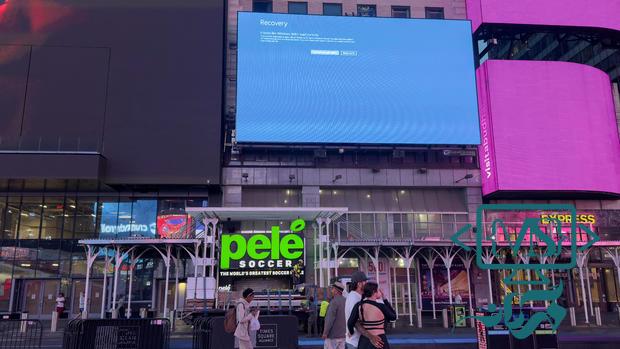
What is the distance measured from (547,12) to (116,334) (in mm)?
32714

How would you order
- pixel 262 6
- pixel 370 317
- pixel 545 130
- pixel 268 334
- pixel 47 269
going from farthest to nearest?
pixel 262 6 < pixel 545 130 < pixel 47 269 < pixel 268 334 < pixel 370 317

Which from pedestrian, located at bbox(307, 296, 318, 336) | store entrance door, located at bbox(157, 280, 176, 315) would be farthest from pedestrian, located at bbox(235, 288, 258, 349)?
store entrance door, located at bbox(157, 280, 176, 315)

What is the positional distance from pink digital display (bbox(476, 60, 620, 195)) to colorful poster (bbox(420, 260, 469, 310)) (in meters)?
5.17

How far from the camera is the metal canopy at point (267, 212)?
22.6 m

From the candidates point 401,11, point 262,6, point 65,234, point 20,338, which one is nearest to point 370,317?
point 20,338

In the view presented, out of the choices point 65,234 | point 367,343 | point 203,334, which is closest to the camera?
point 367,343

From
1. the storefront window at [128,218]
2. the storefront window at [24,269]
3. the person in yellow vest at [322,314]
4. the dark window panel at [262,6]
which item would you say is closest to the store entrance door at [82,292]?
the storefront window at [24,269]

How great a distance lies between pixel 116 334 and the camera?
11906 millimetres

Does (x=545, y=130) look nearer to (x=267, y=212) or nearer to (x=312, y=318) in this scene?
(x=267, y=212)

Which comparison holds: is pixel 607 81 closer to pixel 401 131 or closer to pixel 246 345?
pixel 401 131

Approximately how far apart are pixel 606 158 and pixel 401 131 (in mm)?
12805

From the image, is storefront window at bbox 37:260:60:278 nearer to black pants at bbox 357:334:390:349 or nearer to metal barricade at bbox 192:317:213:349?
metal barricade at bbox 192:317:213:349

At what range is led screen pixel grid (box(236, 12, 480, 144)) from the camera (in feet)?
99.8

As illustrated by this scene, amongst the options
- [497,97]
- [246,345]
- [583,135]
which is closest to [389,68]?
[497,97]
